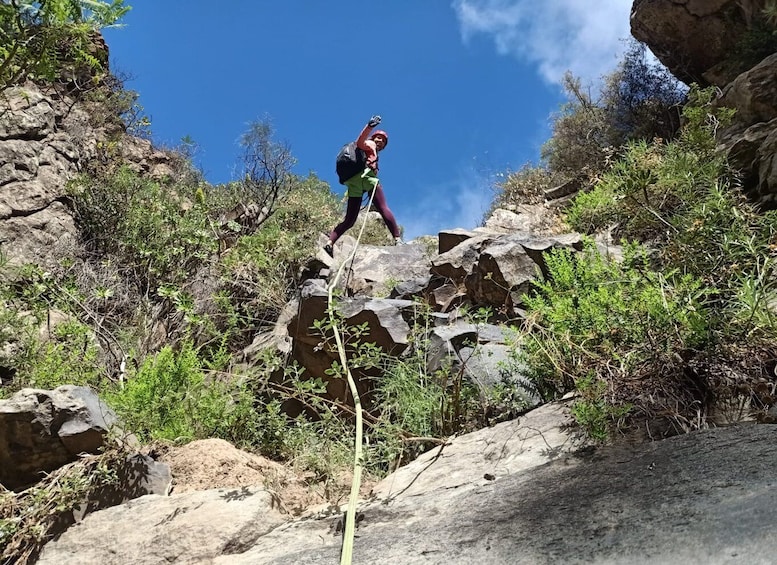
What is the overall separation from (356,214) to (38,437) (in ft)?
19.8

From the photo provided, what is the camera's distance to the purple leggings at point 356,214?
337 inches

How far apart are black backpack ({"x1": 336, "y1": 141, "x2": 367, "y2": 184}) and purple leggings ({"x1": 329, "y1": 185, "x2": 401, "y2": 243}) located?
0.34 m

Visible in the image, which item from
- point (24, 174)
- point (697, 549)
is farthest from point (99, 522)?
point (24, 174)

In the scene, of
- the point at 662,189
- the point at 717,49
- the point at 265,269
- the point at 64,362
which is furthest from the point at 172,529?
the point at 717,49

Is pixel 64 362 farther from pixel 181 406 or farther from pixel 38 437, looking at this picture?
pixel 38 437

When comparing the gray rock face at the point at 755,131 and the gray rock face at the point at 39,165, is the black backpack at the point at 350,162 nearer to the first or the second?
the gray rock face at the point at 39,165

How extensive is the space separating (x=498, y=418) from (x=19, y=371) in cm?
428

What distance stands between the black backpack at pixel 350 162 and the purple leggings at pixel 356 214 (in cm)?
34

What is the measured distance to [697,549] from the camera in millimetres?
1355

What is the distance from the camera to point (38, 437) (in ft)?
10.3

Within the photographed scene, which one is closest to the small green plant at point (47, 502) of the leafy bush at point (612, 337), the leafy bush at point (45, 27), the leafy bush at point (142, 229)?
the leafy bush at point (612, 337)

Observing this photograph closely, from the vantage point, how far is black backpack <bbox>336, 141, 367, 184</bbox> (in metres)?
8.51

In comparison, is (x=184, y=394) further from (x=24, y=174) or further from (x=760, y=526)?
(x=24, y=174)

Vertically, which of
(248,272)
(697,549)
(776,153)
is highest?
(248,272)
